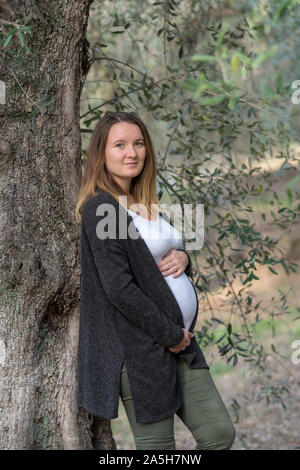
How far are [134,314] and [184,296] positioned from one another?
300mm

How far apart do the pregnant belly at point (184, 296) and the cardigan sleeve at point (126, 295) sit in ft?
0.52

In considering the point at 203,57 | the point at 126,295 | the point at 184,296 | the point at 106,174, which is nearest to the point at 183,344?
the point at 184,296

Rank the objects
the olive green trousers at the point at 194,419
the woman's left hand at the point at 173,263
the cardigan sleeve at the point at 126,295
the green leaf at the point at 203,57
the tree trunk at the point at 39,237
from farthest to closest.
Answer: the tree trunk at the point at 39,237
the woman's left hand at the point at 173,263
the olive green trousers at the point at 194,419
the cardigan sleeve at the point at 126,295
the green leaf at the point at 203,57

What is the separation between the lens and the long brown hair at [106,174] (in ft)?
8.85

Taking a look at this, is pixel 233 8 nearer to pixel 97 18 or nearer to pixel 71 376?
pixel 97 18

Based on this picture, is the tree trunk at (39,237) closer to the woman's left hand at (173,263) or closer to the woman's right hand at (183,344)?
the woman's left hand at (173,263)

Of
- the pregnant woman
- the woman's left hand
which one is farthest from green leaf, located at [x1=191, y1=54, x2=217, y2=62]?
the woman's left hand

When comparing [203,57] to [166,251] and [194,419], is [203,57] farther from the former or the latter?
[194,419]

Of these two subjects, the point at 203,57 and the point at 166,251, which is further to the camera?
the point at 166,251

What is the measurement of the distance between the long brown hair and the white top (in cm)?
17

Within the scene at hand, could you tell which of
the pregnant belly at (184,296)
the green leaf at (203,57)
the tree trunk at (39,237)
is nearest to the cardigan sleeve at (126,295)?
the pregnant belly at (184,296)

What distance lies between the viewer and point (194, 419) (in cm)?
265

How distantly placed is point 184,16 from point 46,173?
9.21 feet

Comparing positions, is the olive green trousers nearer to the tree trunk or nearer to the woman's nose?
the tree trunk
